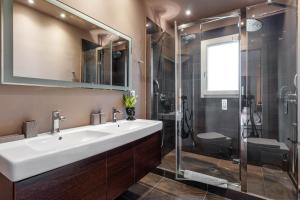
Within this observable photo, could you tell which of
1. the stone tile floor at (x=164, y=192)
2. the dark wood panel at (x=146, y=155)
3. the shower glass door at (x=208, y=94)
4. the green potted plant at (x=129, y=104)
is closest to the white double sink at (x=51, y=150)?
the dark wood panel at (x=146, y=155)

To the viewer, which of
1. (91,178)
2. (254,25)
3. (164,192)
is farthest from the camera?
(254,25)

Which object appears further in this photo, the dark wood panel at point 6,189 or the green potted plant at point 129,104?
the green potted plant at point 129,104

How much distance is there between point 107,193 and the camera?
1274 millimetres

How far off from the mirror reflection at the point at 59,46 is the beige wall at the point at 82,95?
12 centimetres

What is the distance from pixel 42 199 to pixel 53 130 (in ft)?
2.05

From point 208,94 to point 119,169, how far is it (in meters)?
2.43

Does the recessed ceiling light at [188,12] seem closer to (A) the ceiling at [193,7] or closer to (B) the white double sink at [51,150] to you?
(A) the ceiling at [193,7]

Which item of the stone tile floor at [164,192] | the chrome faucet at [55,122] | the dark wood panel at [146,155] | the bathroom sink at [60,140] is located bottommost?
the stone tile floor at [164,192]

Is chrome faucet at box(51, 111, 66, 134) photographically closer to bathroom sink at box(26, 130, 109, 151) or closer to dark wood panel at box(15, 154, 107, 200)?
bathroom sink at box(26, 130, 109, 151)

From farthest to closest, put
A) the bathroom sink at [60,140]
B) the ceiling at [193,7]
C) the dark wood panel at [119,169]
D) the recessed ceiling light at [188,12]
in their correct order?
1. the recessed ceiling light at [188,12]
2. the ceiling at [193,7]
3. the dark wood panel at [119,169]
4. the bathroom sink at [60,140]

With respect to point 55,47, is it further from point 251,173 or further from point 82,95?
point 251,173

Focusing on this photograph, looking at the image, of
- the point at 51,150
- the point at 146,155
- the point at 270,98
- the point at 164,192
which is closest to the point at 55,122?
the point at 51,150

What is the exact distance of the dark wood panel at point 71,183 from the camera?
0.84 metres

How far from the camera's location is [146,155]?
1.79 metres
